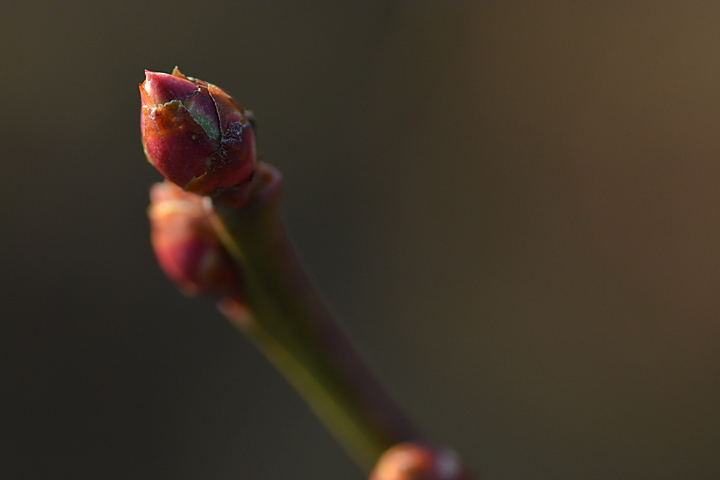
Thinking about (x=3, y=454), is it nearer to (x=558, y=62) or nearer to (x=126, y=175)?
(x=126, y=175)

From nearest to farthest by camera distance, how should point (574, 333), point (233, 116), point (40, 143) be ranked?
1. point (233, 116)
2. point (574, 333)
3. point (40, 143)

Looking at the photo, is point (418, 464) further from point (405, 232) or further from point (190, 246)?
point (405, 232)

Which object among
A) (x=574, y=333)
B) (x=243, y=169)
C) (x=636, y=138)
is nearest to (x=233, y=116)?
(x=243, y=169)

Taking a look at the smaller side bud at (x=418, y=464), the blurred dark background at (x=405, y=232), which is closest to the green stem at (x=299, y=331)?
the smaller side bud at (x=418, y=464)

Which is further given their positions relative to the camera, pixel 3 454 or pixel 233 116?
pixel 3 454

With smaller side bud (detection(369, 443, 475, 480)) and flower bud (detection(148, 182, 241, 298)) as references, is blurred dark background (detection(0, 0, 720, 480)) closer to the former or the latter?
smaller side bud (detection(369, 443, 475, 480))

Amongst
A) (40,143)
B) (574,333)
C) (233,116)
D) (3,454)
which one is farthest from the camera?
(40,143)
